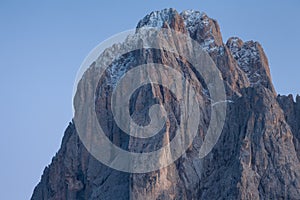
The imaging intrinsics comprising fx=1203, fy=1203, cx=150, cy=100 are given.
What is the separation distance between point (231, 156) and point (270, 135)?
6.64 metres

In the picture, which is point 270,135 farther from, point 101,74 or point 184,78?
point 101,74

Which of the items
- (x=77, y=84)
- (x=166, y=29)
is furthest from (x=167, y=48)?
(x=77, y=84)

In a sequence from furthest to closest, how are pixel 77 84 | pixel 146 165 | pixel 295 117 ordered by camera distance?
pixel 77 84 → pixel 295 117 → pixel 146 165

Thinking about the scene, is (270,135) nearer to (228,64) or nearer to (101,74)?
(228,64)

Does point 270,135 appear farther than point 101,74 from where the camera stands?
No

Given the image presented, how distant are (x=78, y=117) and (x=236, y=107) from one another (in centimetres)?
2654

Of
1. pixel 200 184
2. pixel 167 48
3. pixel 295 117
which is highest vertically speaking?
pixel 167 48

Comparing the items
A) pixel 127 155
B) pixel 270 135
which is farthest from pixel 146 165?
pixel 270 135

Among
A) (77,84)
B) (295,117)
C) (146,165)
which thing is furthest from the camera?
(77,84)

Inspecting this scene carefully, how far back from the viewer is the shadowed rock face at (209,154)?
174 m

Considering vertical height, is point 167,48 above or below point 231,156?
above

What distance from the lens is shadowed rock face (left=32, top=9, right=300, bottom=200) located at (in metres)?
174

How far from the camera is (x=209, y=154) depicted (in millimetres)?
181750

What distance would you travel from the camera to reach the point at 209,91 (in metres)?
191
